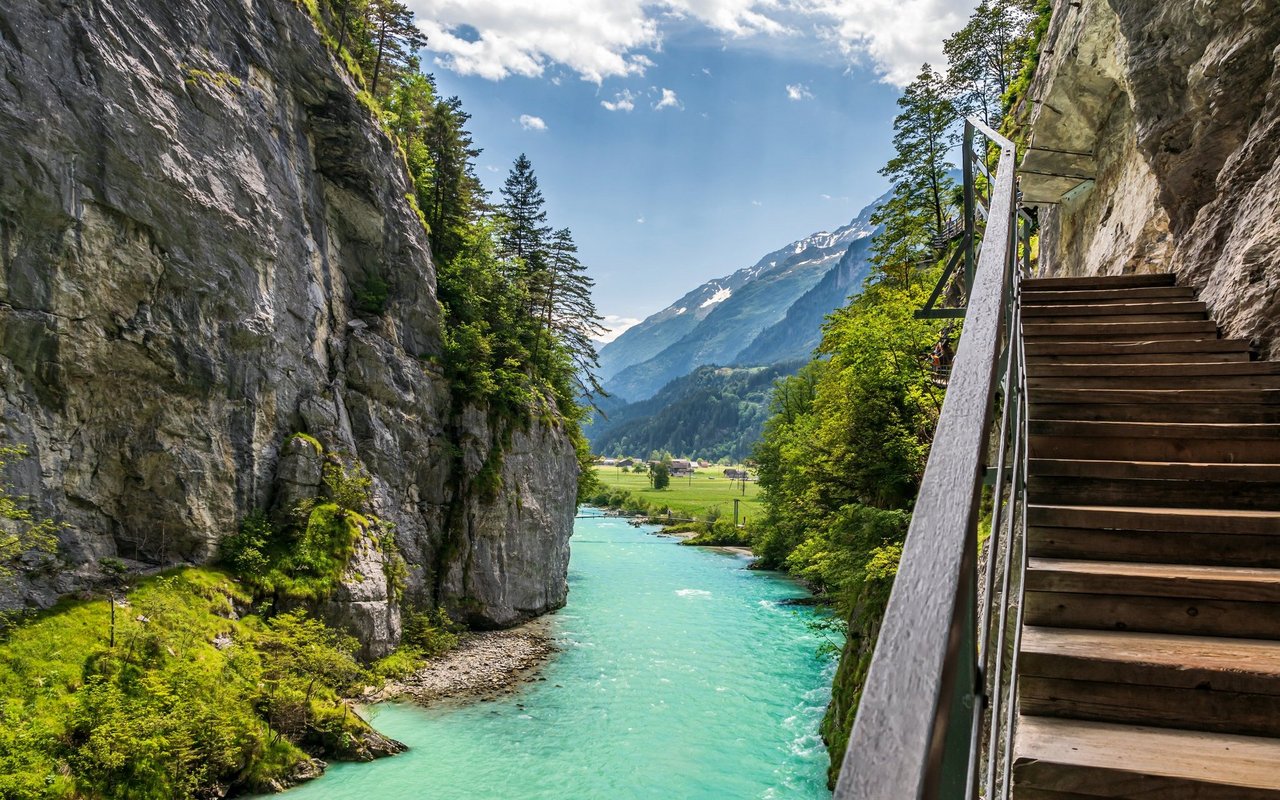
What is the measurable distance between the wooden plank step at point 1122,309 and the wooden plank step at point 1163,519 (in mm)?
3334

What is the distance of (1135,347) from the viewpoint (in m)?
5.59

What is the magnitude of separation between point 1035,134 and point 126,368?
20.6 metres

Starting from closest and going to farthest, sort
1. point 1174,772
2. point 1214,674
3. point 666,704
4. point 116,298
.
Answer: point 1174,772 < point 1214,674 < point 116,298 < point 666,704

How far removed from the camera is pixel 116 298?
14984 millimetres

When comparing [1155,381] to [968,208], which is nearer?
[1155,381]

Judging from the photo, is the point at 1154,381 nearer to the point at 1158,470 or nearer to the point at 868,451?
the point at 1158,470

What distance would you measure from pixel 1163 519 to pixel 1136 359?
108 inches

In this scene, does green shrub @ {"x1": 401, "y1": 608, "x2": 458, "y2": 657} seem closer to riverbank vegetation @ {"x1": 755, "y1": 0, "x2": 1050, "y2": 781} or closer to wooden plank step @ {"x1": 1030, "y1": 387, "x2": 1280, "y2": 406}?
riverbank vegetation @ {"x1": 755, "y1": 0, "x2": 1050, "y2": 781}

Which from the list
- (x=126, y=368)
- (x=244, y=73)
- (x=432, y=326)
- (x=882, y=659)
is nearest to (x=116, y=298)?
(x=126, y=368)

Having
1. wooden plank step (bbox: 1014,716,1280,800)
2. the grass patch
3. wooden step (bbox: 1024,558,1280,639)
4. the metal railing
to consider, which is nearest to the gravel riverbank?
wooden step (bbox: 1024,558,1280,639)

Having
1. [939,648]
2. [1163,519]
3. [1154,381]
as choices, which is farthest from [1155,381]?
[939,648]

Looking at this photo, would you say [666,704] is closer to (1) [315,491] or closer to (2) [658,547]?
(1) [315,491]

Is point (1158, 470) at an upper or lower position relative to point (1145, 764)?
upper

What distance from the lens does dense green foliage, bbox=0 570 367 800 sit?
1055cm
